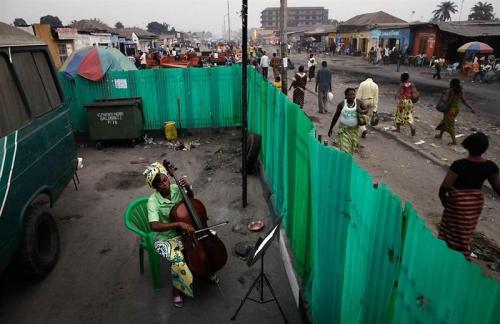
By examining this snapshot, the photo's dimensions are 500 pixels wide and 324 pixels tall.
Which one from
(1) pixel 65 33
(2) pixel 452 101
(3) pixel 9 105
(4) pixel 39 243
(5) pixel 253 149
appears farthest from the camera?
(1) pixel 65 33

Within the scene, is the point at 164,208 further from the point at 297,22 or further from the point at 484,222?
the point at 297,22

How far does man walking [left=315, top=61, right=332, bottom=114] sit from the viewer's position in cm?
1271

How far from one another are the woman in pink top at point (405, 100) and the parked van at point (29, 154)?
8514 mm

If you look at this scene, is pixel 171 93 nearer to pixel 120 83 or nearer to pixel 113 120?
pixel 120 83

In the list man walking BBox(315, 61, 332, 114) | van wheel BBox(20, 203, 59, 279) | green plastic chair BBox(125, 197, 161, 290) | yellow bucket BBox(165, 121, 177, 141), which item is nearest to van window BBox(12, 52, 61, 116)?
van wheel BBox(20, 203, 59, 279)

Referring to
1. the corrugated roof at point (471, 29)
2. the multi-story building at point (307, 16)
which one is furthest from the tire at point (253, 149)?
the multi-story building at point (307, 16)

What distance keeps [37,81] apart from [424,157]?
26.5 feet

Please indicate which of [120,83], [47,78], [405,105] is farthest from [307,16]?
[47,78]

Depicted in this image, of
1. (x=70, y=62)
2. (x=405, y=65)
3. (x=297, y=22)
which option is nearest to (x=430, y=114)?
(x=70, y=62)

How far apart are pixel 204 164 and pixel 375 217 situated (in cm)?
687

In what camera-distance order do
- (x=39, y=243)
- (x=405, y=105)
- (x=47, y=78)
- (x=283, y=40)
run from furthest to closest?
(x=283, y=40), (x=405, y=105), (x=47, y=78), (x=39, y=243)

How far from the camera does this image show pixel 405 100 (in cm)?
1012

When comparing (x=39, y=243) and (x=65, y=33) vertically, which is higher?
(x=65, y=33)

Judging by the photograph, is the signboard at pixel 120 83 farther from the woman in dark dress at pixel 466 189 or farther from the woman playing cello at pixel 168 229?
the woman in dark dress at pixel 466 189
